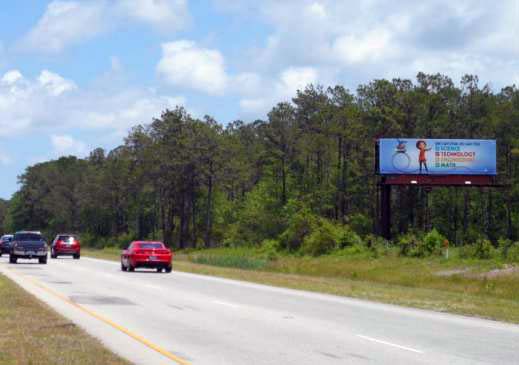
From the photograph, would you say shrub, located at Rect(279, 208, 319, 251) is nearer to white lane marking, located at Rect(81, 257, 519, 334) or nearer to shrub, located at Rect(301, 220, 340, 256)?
shrub, located at Rect(301, 220, 340, 256)

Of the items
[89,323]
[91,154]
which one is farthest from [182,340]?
[91,154]

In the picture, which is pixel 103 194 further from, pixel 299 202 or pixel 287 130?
pixel 299 202

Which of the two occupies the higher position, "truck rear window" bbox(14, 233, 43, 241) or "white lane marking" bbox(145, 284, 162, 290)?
"truck rear window" bbox(14, 233, 43, 241)

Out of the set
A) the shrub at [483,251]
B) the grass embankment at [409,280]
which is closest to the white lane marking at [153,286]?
the grass embankment at [409,280]

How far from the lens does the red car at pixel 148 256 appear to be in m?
43.2

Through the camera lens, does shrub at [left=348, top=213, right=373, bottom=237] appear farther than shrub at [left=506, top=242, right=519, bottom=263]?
Yes

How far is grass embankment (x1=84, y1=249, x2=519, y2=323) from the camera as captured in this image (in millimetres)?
26542

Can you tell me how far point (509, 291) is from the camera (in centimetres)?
3203

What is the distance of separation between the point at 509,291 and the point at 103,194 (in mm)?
95946

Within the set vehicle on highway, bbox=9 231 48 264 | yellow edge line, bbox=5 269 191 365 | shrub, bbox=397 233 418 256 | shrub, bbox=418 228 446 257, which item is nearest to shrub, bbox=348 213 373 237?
shrub, bbox=397 233 418 256

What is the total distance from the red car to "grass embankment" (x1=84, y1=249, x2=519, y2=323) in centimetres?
260

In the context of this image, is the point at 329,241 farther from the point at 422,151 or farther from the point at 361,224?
the point at 361,224

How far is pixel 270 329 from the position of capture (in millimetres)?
17641

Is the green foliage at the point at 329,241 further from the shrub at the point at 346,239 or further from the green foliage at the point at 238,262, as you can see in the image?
the green foliage at the point at 238,262
